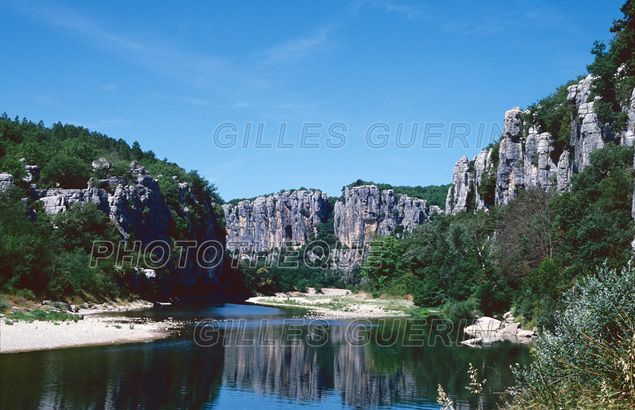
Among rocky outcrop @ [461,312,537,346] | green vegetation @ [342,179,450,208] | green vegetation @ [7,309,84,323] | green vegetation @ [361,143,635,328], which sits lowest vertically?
green vegetation @ [7,309,84,323]

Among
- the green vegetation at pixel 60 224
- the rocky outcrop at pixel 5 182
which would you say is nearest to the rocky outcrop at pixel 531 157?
the green vegetation at pixel 60 224

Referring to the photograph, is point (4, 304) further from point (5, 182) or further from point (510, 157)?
point (510, 157)

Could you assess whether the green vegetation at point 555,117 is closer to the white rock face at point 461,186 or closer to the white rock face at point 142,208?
the white rock face at point 461,186

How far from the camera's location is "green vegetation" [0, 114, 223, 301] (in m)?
39.1

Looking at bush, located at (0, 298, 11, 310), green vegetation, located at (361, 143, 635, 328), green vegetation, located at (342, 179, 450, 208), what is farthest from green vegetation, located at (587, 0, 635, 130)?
green vegetation, located at (342, 179, 450, 208)

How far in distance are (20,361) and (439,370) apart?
15.7 m

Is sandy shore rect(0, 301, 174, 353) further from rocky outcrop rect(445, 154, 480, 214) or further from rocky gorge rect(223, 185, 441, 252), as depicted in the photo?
rocky gorge rect(223, 185, 441, 252)

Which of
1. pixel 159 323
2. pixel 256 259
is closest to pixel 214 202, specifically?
pixel 256 259

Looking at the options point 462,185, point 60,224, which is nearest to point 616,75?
point 462,185

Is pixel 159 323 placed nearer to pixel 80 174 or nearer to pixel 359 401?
pixel 359 401

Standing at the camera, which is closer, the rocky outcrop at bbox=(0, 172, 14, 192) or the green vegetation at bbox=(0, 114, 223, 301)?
the green vegetation at bbox=(0, 114, 223, 301)

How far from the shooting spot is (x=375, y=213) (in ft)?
477

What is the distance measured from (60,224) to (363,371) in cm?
4094

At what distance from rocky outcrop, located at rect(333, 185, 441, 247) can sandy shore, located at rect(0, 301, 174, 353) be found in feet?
363
